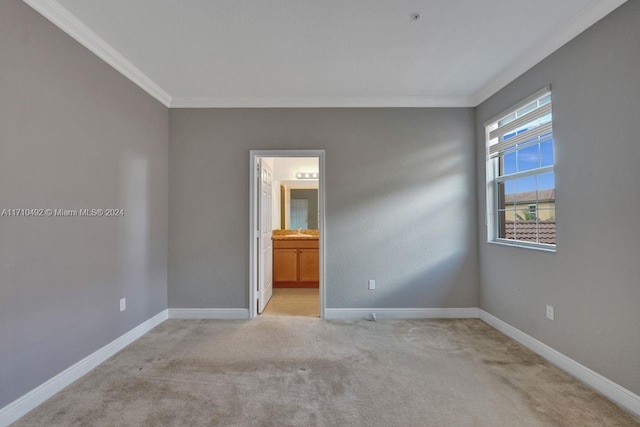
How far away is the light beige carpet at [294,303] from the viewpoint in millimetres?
3670

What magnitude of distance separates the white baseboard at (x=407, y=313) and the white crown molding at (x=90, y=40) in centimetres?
321

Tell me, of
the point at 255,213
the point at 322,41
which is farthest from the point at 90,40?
the point at 255,213

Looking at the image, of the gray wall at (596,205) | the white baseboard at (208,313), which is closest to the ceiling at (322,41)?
the gray wall at (596,205)

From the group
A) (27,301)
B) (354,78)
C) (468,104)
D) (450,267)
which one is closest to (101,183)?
(27,301)

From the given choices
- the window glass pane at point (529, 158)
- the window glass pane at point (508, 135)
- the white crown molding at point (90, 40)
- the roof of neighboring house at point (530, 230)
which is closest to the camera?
the white crown molding at point (90, 40)

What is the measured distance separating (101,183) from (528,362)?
3.91 m

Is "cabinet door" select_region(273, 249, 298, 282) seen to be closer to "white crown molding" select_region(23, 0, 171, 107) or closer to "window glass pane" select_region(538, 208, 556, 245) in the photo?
"white crown molding" select_region(23, 0, 171, 107)

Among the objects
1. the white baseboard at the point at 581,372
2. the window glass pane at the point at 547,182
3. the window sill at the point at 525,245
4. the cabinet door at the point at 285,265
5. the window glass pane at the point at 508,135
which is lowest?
the white baseboard at the point at 581,372

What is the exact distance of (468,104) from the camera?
346 centimetres

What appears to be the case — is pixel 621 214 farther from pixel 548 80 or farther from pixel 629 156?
pixel 548 80

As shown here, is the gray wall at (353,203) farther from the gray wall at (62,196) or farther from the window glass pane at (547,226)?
the window glass pane at (547,226)

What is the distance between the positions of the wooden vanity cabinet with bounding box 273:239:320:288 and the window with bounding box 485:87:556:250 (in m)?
2.76

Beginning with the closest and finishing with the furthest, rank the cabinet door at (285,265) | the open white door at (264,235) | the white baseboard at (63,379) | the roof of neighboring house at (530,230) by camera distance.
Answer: the white baseboard at (63,379) < the roof of neighboring house at (530,230) < the open white door at (264,235) < the cabinet door at (285,265)

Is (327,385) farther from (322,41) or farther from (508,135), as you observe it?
(508,135)
